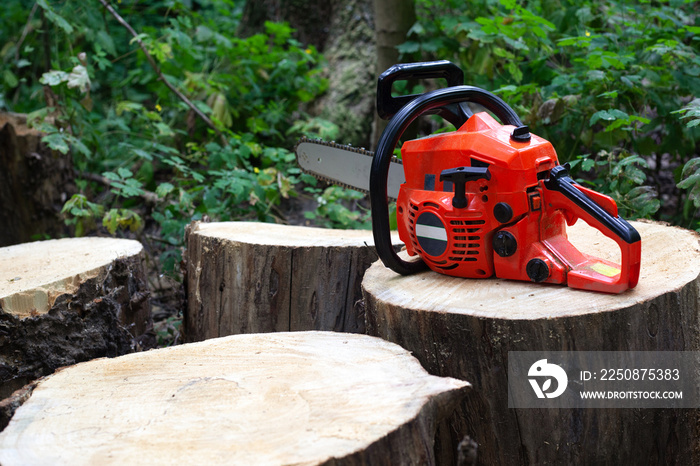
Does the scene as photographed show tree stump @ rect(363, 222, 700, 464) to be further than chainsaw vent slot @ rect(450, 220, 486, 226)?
No

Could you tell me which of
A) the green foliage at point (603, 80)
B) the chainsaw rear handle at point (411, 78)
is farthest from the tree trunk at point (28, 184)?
the chainsaw rear handle at point (411, 78)

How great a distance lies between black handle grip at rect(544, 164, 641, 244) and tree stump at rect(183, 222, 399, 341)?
84 centimetres

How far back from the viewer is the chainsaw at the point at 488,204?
5.20 ft

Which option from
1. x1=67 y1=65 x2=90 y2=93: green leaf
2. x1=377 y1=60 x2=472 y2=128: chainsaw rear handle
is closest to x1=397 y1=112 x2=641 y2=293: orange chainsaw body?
x1=377 y1=60 x2=472 y2=128: chainsaw rear handle

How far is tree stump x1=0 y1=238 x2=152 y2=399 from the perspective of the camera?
1972 millimetres

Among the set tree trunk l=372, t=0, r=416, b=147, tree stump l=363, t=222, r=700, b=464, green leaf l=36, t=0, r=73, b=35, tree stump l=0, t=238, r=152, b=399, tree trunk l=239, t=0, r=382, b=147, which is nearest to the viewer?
tree stump l=363, t=222, r=700, b=464

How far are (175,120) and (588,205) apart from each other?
3.69 m

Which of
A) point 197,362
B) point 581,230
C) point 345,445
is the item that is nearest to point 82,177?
point 197,362

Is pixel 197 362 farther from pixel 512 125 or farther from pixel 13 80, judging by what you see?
pixel 13 80

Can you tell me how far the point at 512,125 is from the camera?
5.91 ft

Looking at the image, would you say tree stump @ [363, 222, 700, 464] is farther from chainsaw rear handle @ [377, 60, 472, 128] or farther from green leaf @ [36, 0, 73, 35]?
green leaf @ [36, 0, 73, 35]

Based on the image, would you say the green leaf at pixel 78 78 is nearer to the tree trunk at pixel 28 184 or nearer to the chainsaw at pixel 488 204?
the tree trunk at pixel 28 184

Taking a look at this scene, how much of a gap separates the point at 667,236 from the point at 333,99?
126 inches

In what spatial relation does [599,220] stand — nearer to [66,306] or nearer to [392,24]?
[66,306]
